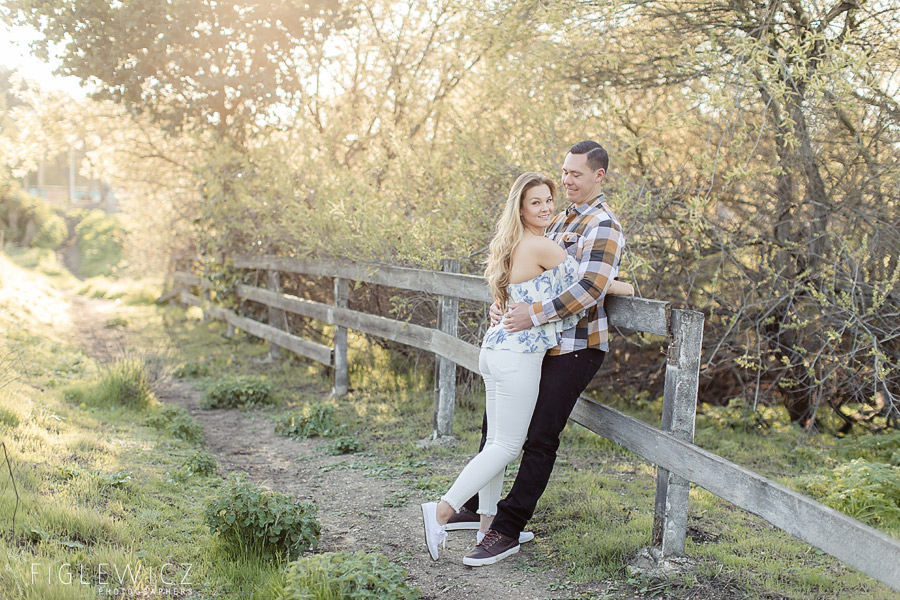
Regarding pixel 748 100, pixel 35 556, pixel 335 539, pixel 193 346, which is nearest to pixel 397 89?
pixel 748 100

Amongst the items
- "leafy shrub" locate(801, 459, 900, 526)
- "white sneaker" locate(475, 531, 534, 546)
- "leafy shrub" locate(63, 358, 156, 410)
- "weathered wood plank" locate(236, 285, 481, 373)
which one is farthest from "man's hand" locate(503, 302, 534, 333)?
"leafy shrub" locate(63, 358, 156, 410)

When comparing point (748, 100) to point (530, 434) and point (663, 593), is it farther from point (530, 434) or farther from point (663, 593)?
point (663, 593)

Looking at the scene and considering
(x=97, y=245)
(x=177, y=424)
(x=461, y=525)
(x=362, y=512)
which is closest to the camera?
(x=461, y=525)

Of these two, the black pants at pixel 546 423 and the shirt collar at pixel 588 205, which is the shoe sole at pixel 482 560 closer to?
the black pants at pixel 546 423

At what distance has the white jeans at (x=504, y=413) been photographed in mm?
3658

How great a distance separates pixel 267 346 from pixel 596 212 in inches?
346

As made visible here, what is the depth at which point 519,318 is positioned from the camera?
3.61 meters

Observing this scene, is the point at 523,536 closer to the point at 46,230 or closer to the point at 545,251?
the point at 545,251

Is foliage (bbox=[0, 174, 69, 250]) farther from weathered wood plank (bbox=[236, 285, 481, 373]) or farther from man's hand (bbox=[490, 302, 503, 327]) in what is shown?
man's hand (bbox=[490, 302, 503, 327])

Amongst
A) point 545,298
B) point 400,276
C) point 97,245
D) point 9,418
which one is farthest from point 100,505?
point 97,245

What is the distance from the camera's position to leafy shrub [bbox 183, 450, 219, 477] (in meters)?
5.18

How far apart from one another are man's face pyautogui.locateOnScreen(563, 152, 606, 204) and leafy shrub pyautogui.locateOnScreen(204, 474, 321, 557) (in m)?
2.16

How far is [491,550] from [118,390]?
15.1 ft

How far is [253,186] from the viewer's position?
1019 cm
